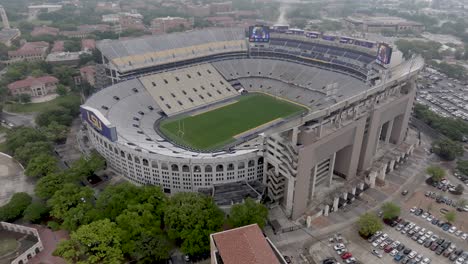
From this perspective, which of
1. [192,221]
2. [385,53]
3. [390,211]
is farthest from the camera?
[385,53]

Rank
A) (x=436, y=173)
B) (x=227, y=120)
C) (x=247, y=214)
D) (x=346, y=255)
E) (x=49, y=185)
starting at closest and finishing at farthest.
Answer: (x=346, y=255) → (x=247, y=214) → (x=49, y=185) → (x=436, y=173) → (x=227, y=120)

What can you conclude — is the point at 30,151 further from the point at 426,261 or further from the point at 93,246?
the point at 426,261

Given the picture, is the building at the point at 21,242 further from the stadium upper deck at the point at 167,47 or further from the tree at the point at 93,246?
the stadium upper deck at the point at 167,47

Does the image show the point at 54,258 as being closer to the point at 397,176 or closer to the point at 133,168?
the point at 133,168

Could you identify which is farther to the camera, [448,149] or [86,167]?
[448,149]

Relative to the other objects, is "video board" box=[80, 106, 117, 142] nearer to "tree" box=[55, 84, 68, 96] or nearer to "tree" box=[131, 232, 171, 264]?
"tree" box=[131, 232, 171, 264]

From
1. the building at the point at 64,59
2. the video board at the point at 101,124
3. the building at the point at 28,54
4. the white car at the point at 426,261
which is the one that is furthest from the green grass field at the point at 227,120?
the building at the point at 28,54

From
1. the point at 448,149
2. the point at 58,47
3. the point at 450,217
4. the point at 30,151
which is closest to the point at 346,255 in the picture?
the point at 450,217

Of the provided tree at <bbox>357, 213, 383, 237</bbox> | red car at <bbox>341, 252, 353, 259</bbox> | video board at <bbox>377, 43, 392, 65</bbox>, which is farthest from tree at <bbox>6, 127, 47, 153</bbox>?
video board at <bbox>377, 43, 392, 65</bbox>

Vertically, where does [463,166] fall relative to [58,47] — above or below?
below

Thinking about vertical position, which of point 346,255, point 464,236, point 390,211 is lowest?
point 464,236
